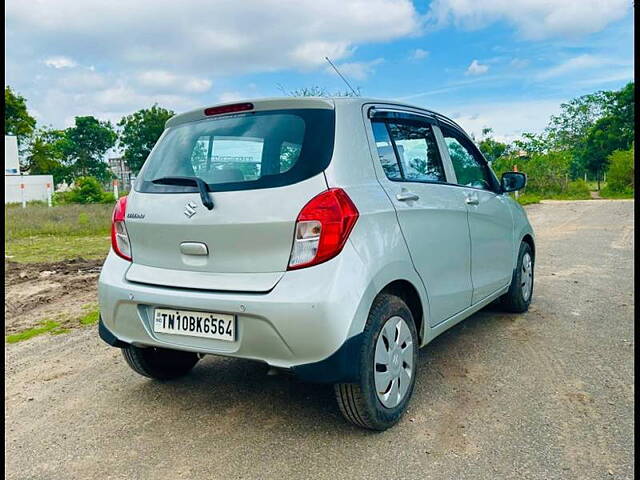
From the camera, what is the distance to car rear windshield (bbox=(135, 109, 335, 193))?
8.77ft

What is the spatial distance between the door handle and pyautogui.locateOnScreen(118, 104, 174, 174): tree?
5109 centimetres

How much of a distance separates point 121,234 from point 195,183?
1.97ft

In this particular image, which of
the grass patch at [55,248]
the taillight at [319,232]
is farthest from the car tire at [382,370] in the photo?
the grass patch at [55,248]

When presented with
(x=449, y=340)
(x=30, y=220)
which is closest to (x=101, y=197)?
(x=30, y=220)

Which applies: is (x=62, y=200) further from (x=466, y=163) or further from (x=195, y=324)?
(x=195, y=324)

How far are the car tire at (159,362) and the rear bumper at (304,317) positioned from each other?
2.62 feet

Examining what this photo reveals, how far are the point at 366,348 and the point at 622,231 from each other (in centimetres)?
1078

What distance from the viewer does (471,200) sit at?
3.88 metres

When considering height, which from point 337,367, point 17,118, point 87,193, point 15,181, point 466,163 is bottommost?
point 337,367

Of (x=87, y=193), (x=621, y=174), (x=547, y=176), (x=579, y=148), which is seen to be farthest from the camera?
(x=579, y=148)

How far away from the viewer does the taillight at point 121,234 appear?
3.04m

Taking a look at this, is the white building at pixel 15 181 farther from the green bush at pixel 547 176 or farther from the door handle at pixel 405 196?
the door handle at pixel 405 196

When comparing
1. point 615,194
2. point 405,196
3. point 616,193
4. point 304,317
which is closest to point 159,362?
point 304,317

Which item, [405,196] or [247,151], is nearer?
[247,151]
